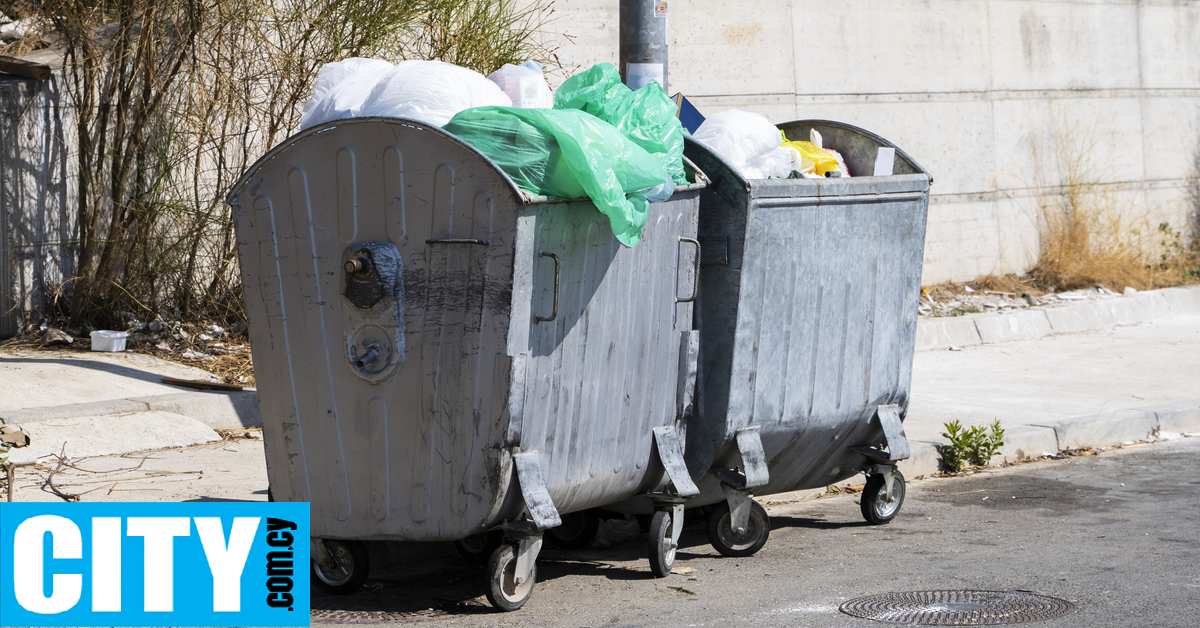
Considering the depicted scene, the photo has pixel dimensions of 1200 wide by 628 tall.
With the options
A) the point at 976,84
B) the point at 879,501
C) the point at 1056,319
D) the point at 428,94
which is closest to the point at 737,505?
the point at 879,501

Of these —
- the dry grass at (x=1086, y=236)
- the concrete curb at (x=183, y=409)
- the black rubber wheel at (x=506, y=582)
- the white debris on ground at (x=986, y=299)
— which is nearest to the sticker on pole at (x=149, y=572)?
the black rubber wheel at (x=506, y=582)

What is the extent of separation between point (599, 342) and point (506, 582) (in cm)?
84

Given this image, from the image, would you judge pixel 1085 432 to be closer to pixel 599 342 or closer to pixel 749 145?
pixel 749 145

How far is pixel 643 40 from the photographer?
241 inches

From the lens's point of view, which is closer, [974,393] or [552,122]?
[552,122]

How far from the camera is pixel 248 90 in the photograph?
8266mm

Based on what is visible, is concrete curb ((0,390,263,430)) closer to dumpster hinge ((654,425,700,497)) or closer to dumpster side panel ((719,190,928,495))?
dumpster hinge ((654,425,700,497))

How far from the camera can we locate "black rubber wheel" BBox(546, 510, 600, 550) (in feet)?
17.0

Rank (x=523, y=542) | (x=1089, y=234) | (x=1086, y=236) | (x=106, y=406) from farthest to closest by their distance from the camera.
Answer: (x=1089, y=234) → (x=1086, y=236) → (x=106, y=406) → (x=523, y=542)

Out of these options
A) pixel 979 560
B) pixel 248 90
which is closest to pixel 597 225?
pixel 979 560

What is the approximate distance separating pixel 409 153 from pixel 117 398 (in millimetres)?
3411

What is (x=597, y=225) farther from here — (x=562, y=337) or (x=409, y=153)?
(x=409, y=153)

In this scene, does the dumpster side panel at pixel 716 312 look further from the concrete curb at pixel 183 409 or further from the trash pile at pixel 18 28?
the trash pile at pixel 18 28

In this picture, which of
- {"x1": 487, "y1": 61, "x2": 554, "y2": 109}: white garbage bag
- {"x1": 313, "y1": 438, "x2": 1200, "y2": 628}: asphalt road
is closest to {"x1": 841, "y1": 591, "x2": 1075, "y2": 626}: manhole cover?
{"x1": 313, "y1": 438, "x2": 1200, "y2": 628}: asphalt road
